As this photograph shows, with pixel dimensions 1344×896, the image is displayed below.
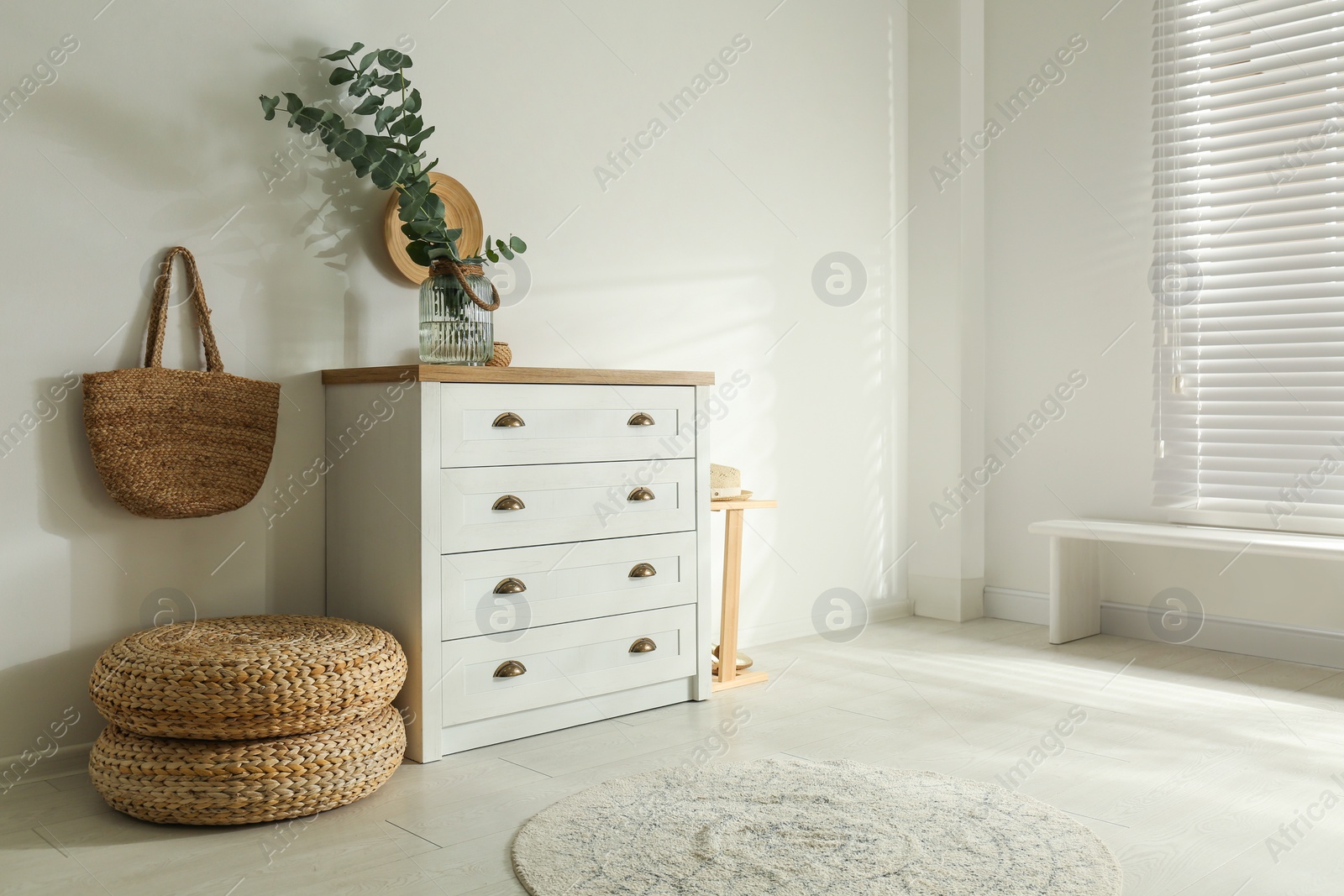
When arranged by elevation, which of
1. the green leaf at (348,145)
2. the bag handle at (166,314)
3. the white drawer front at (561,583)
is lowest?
the white drawer front at (561,583)

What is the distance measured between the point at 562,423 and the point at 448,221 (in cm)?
71

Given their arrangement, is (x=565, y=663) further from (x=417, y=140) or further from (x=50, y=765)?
(x=417, y=140)

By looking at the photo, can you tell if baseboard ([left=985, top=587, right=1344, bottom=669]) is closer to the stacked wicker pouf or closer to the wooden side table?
the wooden side table

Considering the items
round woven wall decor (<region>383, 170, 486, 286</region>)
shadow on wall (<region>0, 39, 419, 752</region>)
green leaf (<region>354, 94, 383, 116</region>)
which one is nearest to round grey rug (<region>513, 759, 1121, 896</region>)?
shadow on wall (<region>0, 39, 419, 752</region>)

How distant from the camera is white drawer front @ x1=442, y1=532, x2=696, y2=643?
8.21 ft

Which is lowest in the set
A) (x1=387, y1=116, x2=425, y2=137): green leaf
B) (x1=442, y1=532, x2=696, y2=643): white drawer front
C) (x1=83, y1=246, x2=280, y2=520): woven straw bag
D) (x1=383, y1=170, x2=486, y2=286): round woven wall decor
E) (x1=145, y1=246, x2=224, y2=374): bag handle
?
(x1=442, y1=532, x2=696, y2=643): white drawer front

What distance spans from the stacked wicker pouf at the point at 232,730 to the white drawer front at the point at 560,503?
0.44 meters

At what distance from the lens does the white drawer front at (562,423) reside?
249cm

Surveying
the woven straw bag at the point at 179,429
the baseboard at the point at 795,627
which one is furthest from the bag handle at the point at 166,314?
the baseboard at the point at 795,627

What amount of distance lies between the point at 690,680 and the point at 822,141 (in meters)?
2.17

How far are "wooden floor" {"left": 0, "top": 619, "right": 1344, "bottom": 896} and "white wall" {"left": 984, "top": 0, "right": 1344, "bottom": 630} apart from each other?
355 mm

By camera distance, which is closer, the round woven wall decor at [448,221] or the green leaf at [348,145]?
the green leaf at [348,145]

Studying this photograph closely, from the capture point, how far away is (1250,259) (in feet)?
11.6

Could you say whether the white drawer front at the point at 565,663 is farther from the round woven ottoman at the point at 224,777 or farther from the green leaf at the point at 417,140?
the green leaf at the point at 417,140
